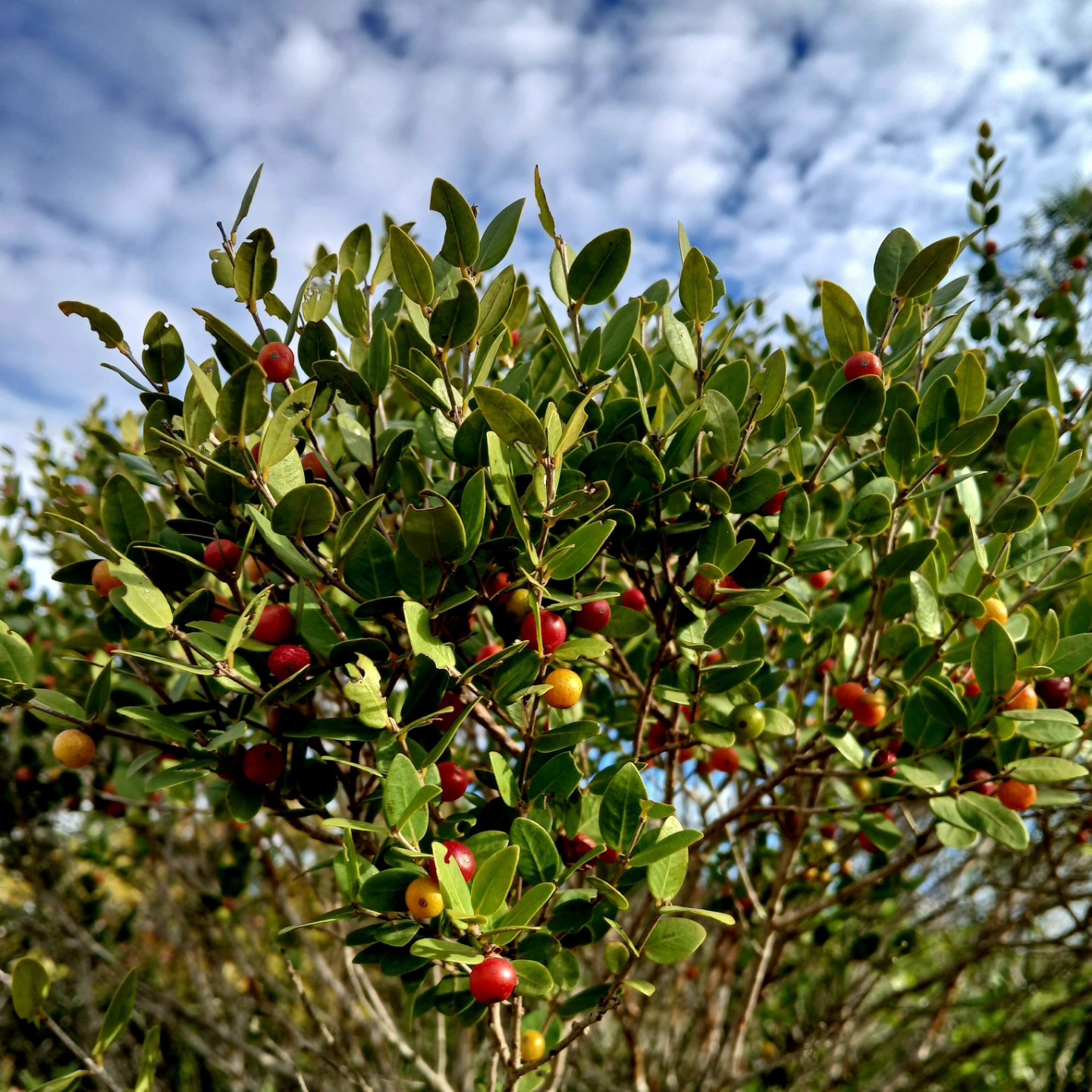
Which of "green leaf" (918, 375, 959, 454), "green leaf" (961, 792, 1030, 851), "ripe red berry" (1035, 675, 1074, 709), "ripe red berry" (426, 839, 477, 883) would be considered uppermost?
"green leaf" (918, 375, 959, 454)

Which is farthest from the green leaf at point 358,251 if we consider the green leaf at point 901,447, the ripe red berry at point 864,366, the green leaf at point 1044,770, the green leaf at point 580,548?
the green leaf at point 1044,770

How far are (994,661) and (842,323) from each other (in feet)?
2.52

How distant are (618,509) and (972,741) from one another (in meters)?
1.02

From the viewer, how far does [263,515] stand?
1448mm

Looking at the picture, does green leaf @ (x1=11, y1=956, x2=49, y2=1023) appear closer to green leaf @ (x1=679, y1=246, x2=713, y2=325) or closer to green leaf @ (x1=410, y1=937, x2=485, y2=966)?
green leaf @ (x1=410, y1=937, x2=485, y2=966)

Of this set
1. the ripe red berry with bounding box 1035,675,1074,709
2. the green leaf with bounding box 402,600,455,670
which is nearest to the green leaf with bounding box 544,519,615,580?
the green leaf with bounding box 402,600,455,670

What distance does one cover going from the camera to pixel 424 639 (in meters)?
1.33

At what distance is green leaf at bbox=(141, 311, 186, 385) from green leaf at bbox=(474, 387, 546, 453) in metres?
0.72

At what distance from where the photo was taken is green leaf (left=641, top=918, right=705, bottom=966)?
4.77 ft

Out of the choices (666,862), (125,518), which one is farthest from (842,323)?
(125,518)

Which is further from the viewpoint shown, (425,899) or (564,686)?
(564,686)

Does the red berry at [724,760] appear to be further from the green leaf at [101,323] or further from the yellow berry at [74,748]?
the green leaf at [101,323]

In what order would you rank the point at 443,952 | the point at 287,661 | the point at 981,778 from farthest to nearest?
the point at 981,778, the point at 287,661, the point at 443,952

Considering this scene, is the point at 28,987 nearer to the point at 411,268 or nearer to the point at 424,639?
the point at 424,639
